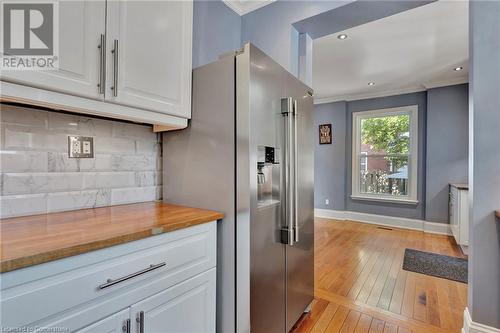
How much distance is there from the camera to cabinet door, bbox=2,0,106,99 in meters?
1.00

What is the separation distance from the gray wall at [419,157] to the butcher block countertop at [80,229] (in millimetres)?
4575

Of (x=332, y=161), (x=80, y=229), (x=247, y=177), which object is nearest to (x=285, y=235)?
(x=247, y=177)

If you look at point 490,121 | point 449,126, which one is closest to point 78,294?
point 490,121

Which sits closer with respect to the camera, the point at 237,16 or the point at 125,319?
the point at 125,319

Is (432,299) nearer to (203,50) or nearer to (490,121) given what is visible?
Answer: (490,121)

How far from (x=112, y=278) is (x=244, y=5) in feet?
7.81

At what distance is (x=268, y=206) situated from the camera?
141 centimetres

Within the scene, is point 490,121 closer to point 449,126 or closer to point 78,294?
point 78,294

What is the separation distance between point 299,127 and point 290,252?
0.85 m

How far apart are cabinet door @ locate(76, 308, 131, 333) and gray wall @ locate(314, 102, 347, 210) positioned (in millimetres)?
5021

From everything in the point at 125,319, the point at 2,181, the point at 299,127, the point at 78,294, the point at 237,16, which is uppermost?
the point at 237,16

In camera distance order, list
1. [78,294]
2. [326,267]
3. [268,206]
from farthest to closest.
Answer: [326,267], [268,206], [78,294]

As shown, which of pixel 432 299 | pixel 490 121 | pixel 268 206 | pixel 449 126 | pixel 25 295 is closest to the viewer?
pixel 25 295

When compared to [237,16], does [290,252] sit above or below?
below
